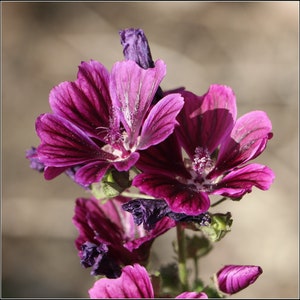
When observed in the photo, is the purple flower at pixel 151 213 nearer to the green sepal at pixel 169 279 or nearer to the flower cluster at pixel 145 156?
the flower cluster at pixel 145 156

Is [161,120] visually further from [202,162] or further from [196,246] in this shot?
[196,246]

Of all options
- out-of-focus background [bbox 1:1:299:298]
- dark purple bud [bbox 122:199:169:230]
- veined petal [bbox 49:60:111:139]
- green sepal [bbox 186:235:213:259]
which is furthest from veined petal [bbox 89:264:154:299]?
out-of-focus background [bbox 1:1:299:298]

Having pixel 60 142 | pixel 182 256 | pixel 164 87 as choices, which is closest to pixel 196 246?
pixel 182 256

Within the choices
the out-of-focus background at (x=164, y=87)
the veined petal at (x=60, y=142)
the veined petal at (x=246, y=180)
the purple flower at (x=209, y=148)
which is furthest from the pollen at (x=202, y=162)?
the out-of-focus background at (x=164, y=87)

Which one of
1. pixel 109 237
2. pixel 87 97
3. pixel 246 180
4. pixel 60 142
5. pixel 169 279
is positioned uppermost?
pixel 87 97

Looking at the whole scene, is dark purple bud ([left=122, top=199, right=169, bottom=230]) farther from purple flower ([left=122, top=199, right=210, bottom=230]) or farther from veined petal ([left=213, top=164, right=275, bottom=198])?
veined petal ([left=213, top=164, right=275, bottom=198])

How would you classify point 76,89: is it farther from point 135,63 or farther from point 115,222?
point 115,222
